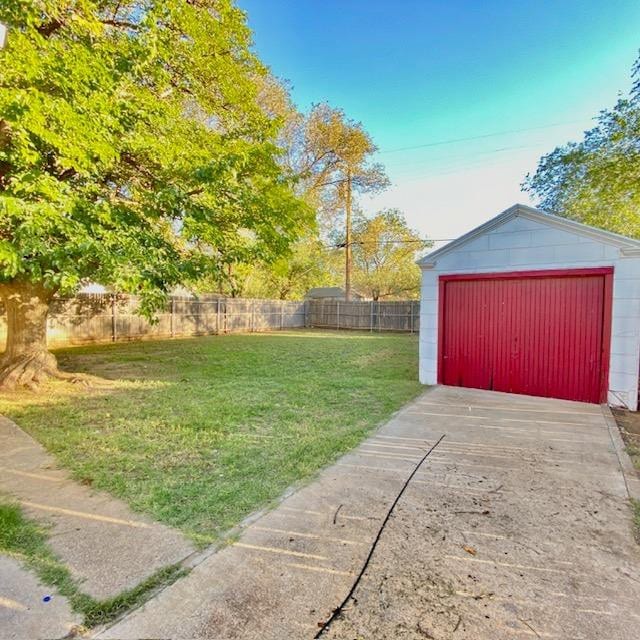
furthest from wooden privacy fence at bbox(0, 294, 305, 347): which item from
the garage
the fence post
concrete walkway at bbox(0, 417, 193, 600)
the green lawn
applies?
the garage

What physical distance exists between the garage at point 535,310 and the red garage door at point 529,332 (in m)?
0.01

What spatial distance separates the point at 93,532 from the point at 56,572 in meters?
0.34

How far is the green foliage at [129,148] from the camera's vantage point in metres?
3.41

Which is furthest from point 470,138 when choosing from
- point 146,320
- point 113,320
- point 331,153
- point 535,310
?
point 113,320

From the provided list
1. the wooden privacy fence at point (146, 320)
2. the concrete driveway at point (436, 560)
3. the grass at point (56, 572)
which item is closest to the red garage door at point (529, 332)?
the concrete driveway at point (436, 560)

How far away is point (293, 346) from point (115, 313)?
611 centimetres

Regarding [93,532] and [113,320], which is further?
[113,320]

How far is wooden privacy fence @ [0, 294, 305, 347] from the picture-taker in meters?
11.1

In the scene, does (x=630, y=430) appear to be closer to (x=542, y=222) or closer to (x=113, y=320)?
(x=542, y=222)

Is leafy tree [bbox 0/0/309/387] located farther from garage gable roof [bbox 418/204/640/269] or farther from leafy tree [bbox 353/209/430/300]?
leafy tree [bbox 353/209/430/300]

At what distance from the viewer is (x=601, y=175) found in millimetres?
9281

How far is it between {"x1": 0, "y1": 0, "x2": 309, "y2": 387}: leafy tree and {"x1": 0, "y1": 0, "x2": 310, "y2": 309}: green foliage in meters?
0.02

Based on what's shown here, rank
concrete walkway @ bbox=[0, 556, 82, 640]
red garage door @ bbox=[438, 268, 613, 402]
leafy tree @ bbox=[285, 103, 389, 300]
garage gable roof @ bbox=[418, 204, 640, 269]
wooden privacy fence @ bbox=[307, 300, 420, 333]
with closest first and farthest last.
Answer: concrete walkway @ bbox=[0, 556, 82, 640] → garage gable roof @ bbox=[418, 204, 640, 269] → red garage door @ bbox=[438, 268, 613, 402] → leafy tree @ bbox=[285, 103, 389, 300] → wooden privacy fence @ bbox=[307, 300, 420, 333]

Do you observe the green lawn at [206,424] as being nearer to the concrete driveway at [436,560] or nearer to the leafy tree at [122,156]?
Result: the concrete driveway at [436,560]
